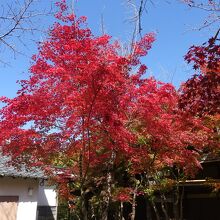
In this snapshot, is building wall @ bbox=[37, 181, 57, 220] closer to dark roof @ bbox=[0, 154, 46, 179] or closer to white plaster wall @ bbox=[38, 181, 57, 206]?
white plaster wall @ bbox=[38, 181, 57, 206]

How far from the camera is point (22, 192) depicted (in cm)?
1638

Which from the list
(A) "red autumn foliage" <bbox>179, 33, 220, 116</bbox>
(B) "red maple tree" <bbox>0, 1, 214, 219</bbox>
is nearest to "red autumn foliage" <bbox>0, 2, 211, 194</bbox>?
(B) "red maple tree" <bbox>0, 1, 214, 219</bbox>

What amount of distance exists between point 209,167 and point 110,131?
756 cm

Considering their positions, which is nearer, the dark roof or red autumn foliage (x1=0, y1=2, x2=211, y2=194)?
red autumn foliage (x1=0, y1=2, x2=211, y2=194)

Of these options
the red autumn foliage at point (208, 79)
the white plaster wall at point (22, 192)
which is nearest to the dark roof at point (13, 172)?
the white plaster wall at point (22, 192)

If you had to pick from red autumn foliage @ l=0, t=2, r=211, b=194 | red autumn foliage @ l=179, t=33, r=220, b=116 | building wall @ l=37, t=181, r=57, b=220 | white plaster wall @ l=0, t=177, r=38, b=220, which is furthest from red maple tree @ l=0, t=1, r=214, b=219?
building wall @ l=37, t=181, r=57, b=220

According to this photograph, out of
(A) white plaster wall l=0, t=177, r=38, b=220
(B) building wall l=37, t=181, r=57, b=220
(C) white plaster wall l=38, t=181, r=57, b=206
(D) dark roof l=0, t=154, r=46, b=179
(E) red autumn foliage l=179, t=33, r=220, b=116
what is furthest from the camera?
(C) white plaster wall l=38, t=181, r=57, b=206

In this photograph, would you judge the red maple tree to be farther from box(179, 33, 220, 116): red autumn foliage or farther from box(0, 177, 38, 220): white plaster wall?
box(0, 177, 38, 220): white plaster wall

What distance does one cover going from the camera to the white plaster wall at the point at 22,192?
50.7 feet

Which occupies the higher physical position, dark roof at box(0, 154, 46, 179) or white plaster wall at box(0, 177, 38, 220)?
dark roof at box(0, 154, 46, 179)

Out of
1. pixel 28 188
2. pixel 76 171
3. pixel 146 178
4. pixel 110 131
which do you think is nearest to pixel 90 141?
pixel 110 131

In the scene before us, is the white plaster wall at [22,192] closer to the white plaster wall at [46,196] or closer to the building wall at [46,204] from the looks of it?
the building wall at [46,204]

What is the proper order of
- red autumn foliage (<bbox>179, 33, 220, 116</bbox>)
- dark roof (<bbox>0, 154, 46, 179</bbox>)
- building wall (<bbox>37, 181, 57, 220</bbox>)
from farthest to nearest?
building wall (<bbox>37, 181, 57, 220</bbox>) < dark roof (<bbox>0, 154, 46, 179</bbox>) < red autumn foliage (<bbox>179, 33, 220, 116</bbox>)

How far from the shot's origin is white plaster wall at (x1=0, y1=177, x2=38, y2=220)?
1547cm
